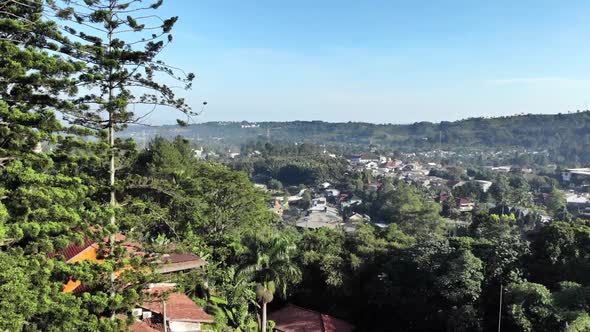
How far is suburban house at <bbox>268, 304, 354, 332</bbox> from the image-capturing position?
1282cm

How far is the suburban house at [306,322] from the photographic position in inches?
505

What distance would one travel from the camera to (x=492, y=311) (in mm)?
12273

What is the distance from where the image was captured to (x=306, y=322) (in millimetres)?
13086

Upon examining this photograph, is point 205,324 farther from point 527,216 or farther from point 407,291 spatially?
point 527,216

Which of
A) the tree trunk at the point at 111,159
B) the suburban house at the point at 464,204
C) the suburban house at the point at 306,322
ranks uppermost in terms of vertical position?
the tree trunk at the point at 111,159

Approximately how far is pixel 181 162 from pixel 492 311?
13576 mm

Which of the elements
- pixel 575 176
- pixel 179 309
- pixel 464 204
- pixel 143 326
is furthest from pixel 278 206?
pixel 575 176

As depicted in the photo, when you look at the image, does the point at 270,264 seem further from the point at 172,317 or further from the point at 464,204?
the point at 464,204

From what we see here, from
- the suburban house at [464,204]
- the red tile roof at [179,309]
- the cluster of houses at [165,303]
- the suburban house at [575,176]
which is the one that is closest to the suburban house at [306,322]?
the cluster of houses at [165,303]

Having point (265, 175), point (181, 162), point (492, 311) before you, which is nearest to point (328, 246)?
point (492, 311)

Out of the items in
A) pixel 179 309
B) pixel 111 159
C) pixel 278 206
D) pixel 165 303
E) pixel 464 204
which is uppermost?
pixel 111 159

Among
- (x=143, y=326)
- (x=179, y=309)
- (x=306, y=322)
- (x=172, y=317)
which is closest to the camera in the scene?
(x=143, y=326)

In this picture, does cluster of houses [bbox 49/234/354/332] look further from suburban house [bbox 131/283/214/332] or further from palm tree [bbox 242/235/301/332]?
palm tree [bbox 242/235/301/332]

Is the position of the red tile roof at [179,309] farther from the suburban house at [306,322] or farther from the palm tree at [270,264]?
the suburban house at [306,322]
